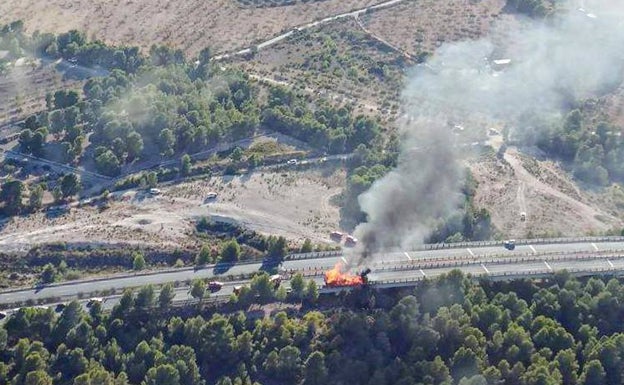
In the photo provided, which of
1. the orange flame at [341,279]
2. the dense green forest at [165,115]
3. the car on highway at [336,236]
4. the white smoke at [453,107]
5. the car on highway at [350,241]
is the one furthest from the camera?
the dense green forest at [165,115]

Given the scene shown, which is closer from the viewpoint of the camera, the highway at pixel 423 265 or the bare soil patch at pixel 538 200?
the highway at pixel 423 265

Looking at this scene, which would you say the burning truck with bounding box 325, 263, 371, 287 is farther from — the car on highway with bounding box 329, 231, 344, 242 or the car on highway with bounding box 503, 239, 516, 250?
the car on highway with bounding box 503, 239, 516, 250

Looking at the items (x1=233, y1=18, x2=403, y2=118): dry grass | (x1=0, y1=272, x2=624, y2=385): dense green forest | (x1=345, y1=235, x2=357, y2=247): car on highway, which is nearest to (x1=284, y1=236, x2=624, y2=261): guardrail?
(x1=345, y1=235, x2=357, y2=247): car on highway

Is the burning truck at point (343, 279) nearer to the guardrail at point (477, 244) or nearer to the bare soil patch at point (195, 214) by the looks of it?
the guardrail at point (477, 244)

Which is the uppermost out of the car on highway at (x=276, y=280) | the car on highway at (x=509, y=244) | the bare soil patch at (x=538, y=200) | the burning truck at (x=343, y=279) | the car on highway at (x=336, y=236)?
the car on highway at (x=276, y=280)

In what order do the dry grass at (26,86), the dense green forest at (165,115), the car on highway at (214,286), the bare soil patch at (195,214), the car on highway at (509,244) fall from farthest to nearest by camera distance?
the dry grass at (26,86)
the dense green forest at (165,115)
the car on highway at (509,244)
the bare soil patch at (195,214)
the car on highway at (214,286)

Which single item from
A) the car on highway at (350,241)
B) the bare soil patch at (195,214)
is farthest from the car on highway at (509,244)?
the bare soil patch at (195,214)
